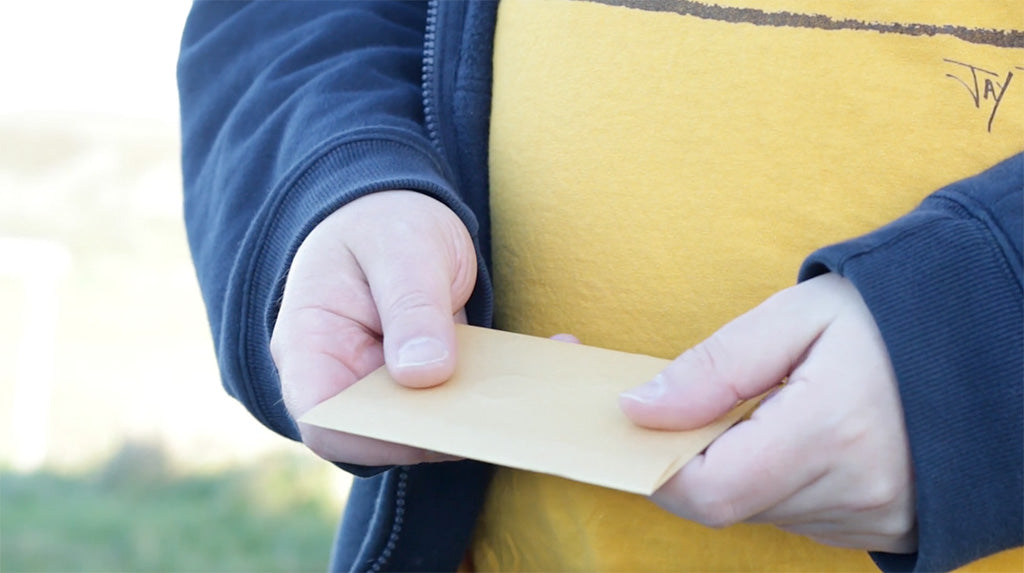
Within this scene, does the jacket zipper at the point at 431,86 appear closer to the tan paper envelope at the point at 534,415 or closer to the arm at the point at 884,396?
the tan paper envelope at the point at 534,415

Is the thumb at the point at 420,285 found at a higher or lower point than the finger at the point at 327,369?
higher

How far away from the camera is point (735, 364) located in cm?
63

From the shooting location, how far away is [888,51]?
770 millimetres

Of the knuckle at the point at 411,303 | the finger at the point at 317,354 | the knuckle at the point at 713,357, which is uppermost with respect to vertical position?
the knuckle at the point at 713,357

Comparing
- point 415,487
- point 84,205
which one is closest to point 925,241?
point 415,487

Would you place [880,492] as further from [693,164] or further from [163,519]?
[163,519]

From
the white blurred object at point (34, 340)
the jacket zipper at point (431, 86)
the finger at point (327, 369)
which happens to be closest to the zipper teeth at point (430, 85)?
the jacket zipper at point (431, 86)

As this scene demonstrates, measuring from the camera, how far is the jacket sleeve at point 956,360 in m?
0.61

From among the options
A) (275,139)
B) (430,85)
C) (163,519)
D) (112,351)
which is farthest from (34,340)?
(430,85)

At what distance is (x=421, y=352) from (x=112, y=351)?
335 cm

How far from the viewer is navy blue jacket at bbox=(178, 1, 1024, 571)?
2.03 ft

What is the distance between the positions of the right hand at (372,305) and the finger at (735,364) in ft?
0.50

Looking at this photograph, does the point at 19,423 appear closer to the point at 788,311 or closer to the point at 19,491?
the point at 19,491

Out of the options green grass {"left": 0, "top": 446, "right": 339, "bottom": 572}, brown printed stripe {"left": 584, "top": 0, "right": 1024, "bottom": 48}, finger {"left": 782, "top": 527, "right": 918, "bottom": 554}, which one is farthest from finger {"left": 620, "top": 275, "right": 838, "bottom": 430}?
green grass {"left": 0, "top": 446, "right": 339, "bottom": 572}
